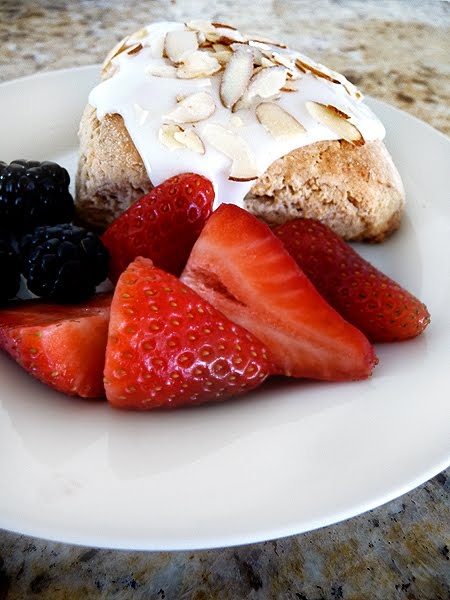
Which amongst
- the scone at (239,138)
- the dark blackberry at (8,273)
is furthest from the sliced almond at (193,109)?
the dark blackberry at (8,273)

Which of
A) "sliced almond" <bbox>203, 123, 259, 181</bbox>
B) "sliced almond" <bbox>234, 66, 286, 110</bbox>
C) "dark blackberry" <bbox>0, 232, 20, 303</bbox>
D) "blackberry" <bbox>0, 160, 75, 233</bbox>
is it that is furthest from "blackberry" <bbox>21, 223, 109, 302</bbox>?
"sliced almond" <bbox>234, 66, 286, 110</bbox>

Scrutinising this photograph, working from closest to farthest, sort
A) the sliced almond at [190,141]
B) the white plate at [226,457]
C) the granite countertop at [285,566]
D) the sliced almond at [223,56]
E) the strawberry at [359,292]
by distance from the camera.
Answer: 1. the white plate at [226,457]
2. the granite countertop at [285,566]
3. the strawberry at [359,292]
4. the sliced almond at [190,141]
5. the sliced almond at [223,56]

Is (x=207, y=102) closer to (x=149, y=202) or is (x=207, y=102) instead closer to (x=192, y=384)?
(x=149, y=202)

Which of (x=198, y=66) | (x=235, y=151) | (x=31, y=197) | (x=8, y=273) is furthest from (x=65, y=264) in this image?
(x=198, y=66)

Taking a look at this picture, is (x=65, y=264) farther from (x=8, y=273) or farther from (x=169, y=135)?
(x=169, y=135)

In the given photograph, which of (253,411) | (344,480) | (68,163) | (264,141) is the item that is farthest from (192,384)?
(68,163)

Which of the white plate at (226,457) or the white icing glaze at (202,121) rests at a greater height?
the white icing glaze at (202,121)

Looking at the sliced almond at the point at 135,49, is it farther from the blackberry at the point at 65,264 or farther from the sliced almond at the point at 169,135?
the blackberry at the point at 65,264
